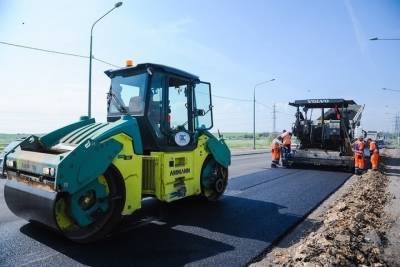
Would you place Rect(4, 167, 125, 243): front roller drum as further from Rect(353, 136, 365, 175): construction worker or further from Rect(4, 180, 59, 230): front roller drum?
Rect(353, 136, 365, 175): construction worker

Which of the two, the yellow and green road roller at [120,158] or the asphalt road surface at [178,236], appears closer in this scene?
the asphalt road surface at [178,236]

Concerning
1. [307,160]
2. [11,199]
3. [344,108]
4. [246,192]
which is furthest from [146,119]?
[344,108]

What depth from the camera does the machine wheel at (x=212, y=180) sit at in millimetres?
6430

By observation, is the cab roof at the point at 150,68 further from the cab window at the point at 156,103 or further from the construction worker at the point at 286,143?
the construction worker at the point at 286,143

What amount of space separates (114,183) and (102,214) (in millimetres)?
403

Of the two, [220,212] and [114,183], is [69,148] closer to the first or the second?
[114,183]

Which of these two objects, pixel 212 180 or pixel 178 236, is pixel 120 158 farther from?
pixel 212 180

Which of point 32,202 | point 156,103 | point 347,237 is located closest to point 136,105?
point 156,103

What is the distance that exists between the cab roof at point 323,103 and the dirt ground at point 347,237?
20.6ft

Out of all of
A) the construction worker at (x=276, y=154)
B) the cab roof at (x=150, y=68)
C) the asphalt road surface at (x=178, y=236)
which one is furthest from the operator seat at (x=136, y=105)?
the construction worker at (x=276, y=154)

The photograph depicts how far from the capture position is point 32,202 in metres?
4.24

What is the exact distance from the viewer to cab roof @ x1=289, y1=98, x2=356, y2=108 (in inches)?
519

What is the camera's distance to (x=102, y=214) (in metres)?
4.48

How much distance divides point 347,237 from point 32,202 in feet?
12.2
